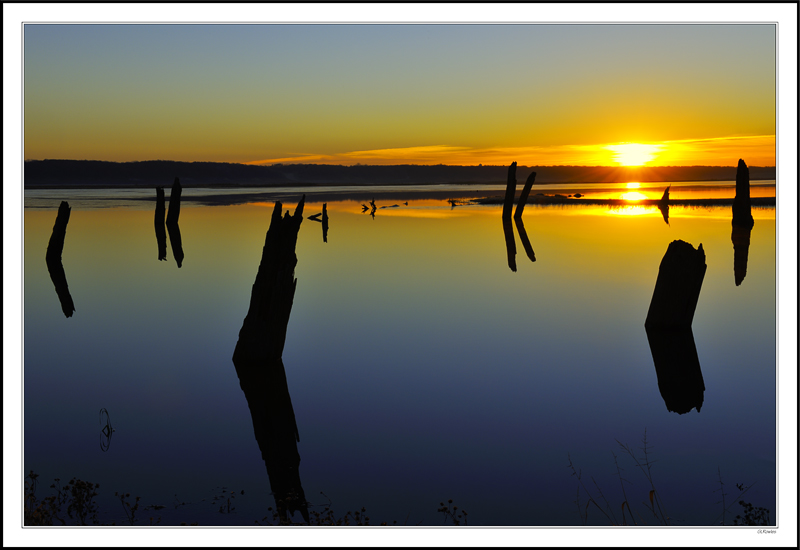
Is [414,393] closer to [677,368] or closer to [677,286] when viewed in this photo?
[677,368]

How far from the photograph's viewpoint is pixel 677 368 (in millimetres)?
9211

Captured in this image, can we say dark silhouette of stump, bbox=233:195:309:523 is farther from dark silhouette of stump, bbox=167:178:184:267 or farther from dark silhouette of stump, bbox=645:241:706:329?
dark silhouette of stump, bbox=167:178:184:267

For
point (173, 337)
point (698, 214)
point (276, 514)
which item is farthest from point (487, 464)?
point (698, 214)

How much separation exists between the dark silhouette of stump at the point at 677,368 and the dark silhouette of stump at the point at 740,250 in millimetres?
6492

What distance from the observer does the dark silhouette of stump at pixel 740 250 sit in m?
17.2

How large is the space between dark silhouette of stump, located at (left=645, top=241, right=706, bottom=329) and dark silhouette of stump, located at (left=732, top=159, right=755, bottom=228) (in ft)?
64.4

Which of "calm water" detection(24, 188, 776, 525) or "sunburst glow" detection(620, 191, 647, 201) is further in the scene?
"sunburst glow" detection(620, 191, 647, 201)

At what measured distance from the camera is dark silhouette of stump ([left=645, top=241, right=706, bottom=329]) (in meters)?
9.61

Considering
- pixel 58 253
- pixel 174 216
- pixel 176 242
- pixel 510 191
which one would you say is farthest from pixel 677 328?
pixel 174 216

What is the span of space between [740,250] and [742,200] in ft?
23.4

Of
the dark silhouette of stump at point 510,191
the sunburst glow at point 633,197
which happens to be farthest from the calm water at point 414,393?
the sunburst glow at point 633,197

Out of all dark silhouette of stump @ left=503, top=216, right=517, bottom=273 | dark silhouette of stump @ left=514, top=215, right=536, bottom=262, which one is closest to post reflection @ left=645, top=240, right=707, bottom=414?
dark silhouette of stump @ left=503, top=216, right=517, bottom=273

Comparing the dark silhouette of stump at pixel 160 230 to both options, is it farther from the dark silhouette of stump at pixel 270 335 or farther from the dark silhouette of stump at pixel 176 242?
the dark silhouette of stump at pixel 270 335

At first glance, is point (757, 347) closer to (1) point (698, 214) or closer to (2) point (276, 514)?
(2) point (276, 514)
